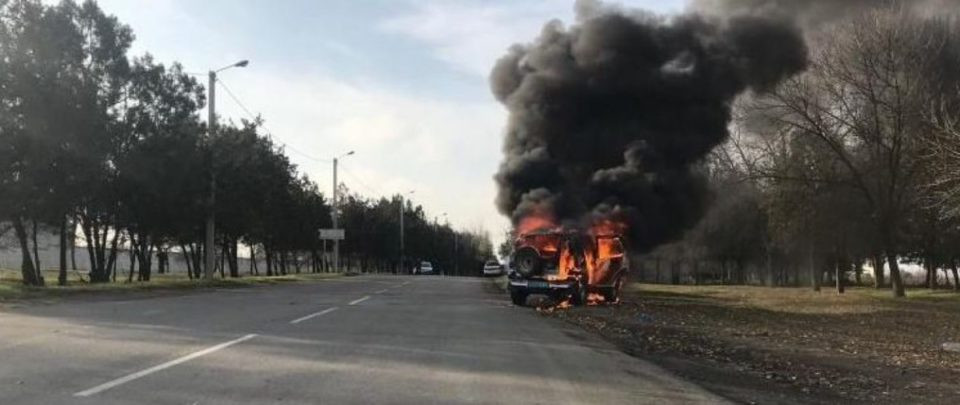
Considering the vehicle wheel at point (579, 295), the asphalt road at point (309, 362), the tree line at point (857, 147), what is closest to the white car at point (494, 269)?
the tree line at point (857, 147)

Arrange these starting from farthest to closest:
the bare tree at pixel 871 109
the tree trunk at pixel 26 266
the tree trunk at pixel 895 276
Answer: the tree trunk at pixel 895 276, the tree trunk at pixel 26 266, the bare tree at pixel 871 109

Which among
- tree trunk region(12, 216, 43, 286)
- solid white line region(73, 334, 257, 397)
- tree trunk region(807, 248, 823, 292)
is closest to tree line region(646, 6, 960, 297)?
tree trunk region(807, 248, 823, 292)

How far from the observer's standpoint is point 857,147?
112 feet

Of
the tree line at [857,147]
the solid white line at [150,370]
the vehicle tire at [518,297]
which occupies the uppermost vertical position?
the tree line at [857,147]

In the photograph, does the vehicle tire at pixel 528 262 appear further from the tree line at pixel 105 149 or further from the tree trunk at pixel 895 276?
the tree trunk at pixel 895 276

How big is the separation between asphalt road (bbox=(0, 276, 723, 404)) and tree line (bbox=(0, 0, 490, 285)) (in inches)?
449

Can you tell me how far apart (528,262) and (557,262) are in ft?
2.49

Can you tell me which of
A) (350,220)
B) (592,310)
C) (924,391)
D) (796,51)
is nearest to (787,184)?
(796,51)

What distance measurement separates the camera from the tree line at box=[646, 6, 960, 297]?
95.6 ft

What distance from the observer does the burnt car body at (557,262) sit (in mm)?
22578

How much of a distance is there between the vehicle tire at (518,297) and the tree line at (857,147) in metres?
7.09

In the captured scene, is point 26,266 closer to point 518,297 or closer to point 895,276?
point 518,297

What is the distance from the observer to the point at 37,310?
59.6 ft

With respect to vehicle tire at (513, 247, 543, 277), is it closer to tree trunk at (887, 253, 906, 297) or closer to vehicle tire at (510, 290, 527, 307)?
vehicle tire at (510, 290, 527, 307)
